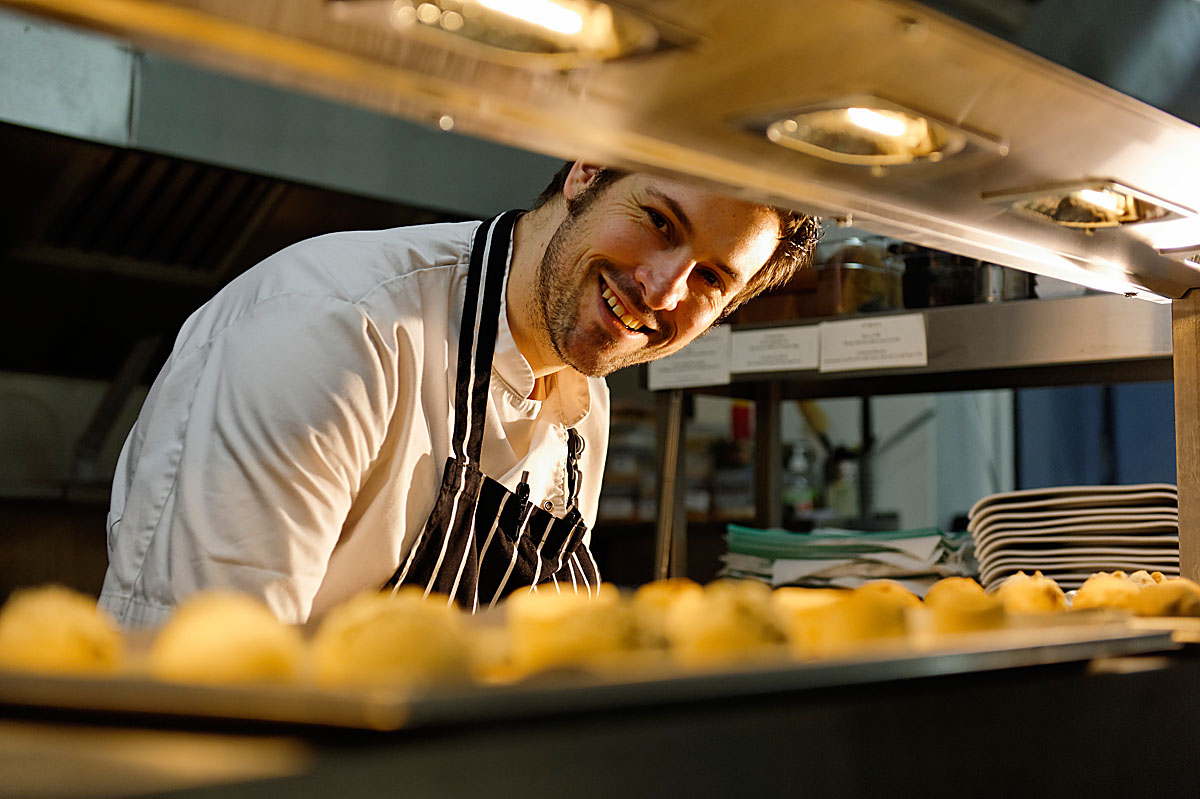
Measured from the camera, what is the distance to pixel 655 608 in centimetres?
70

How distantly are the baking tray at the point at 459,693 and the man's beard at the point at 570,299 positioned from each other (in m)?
0.89

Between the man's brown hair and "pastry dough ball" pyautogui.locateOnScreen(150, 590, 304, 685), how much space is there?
0.96 meters

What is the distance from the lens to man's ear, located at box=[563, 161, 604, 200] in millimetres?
1417

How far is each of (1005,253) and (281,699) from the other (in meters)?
0.86

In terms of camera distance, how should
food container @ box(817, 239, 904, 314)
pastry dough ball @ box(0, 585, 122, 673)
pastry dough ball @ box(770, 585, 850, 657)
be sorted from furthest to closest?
food container @ box(817, 239, 904, 314) < pastry dough ball @ box(770, 585, 850, 657) < pastry dough ball @ box(0, 585, 122, 673)

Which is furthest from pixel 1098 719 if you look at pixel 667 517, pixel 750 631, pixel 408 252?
pixel 667 517

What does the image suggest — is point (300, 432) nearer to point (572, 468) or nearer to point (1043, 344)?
point (572, 468)

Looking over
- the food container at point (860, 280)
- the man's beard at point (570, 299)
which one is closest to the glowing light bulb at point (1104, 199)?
the man's beard at point (570, 299)

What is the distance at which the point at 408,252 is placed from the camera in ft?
4.68

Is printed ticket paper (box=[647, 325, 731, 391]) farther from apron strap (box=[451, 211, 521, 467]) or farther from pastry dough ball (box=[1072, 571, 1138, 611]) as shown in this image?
Result: pastry dough ball (box=[1072, 571, 1138, 611])

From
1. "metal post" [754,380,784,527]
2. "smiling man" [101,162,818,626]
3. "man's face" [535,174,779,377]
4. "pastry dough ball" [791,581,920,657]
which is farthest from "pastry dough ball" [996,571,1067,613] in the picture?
"metal post" [754,380,784,527]

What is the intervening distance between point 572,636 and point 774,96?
0.38 metres

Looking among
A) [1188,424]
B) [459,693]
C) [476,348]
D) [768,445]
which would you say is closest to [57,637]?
[459,693]

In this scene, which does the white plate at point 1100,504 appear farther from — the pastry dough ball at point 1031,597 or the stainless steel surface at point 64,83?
the stainless steel surface at point 64,83
